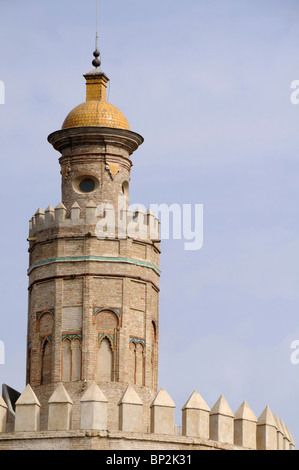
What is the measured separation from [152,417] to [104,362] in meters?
3.16

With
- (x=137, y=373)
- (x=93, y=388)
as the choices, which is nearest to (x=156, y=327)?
(x=137, y=373)

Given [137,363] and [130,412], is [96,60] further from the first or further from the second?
[130,412]

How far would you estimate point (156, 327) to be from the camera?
162 feet

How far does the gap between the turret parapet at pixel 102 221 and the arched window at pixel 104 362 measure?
3.30 meters

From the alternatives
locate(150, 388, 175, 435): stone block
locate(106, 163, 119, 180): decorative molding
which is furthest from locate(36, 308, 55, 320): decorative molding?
locate(150, 388, 175, 435): stone block

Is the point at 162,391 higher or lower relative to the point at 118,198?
lower

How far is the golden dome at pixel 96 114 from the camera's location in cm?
4938

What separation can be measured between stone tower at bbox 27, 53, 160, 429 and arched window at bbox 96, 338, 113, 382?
30 millimetres

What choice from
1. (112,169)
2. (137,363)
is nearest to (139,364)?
(137,363)

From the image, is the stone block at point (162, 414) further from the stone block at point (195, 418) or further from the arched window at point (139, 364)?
the arched window at point (139, 364)

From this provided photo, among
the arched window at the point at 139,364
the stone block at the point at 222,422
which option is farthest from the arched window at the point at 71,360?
the stone block at the point at 222,422

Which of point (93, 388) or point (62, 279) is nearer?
point (93, 388)
